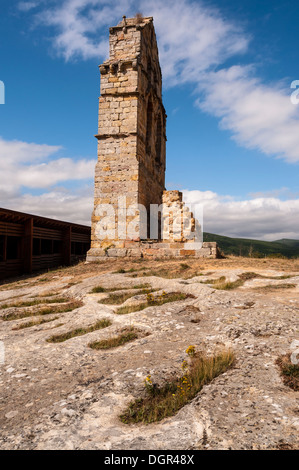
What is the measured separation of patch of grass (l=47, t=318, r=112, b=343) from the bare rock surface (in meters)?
0.14

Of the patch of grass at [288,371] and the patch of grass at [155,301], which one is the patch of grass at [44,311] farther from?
the patch of grass at [288,371]

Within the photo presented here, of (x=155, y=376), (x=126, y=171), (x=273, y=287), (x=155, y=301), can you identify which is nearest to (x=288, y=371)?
(x=155, y=376)

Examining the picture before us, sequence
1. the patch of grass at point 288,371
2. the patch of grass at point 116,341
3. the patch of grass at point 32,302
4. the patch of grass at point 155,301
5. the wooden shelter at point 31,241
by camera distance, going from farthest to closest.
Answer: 1. the wooden shelter at point 31,241
2. the patch of grass at point 32,302
3. the patch of grass at point 155,301
4. the patch of grass at point 116,341
5. the patch of grass at point 288,371

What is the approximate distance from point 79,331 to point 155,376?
2351mm

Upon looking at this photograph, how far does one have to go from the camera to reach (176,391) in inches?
119

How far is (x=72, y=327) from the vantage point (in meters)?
5.46

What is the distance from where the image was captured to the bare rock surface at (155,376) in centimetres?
232

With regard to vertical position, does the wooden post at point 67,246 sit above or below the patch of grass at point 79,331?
above

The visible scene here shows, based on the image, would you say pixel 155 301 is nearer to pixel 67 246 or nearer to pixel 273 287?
pixel 273 287

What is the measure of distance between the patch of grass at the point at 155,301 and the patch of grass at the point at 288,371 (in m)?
3.25

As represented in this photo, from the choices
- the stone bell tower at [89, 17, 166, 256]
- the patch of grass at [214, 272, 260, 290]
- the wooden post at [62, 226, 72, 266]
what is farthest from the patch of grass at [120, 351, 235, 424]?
the wooden post at [62, 226, 72, 266]

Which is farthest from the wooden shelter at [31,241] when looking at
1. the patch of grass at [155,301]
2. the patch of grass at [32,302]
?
the patch of grass at [155,301]
